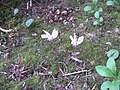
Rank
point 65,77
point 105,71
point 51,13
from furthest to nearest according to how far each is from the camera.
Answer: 1. point 51,13
2. point 65,77
3. point 105,71

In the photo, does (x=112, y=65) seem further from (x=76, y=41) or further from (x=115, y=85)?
(x=76, y=41)

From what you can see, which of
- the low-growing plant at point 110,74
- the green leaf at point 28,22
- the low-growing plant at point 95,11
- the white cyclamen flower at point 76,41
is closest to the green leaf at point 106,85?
the low-growing plant at point 110,74

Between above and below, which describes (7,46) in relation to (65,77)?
above

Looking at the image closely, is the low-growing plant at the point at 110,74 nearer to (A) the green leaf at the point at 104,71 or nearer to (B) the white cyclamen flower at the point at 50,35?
(A) the green leaf at the point at 104,71

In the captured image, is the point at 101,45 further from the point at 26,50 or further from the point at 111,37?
the point at 26,50

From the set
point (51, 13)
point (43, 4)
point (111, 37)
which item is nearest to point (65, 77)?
point (111, 37)

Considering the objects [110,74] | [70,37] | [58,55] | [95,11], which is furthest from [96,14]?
[110,74]

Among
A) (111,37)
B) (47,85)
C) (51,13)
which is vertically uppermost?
(51,13)

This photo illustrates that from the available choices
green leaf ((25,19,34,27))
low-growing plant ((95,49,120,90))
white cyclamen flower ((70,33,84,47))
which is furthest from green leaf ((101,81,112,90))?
green leaf ((25,19,34,27))
